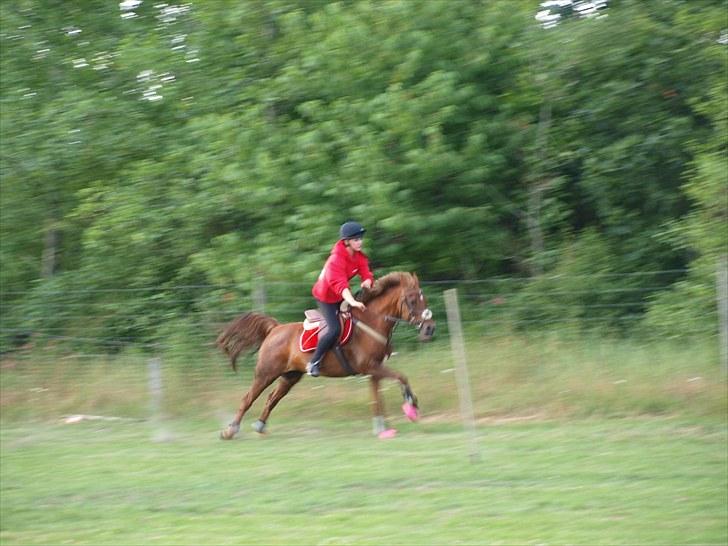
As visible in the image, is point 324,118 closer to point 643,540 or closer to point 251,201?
point 251,201

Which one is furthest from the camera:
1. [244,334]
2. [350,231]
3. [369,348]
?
[244,334]

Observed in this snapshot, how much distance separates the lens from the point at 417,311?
Answer: 13672mm

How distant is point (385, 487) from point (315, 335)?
155 inches

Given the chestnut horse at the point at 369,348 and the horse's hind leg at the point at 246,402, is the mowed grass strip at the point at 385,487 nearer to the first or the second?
the horse's hind leg at the point at 246,402

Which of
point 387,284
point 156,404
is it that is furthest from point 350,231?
point 156,404

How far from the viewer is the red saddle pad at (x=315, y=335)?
45.8ft

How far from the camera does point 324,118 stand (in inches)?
731

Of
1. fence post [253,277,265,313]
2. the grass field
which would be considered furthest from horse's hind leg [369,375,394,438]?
fence post [253,277,265,313]

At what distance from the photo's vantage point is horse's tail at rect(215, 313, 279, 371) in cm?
1474

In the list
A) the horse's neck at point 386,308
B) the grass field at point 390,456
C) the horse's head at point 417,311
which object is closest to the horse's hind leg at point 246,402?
the grass field at point 390,456

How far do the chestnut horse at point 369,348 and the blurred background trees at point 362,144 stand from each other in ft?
10.8

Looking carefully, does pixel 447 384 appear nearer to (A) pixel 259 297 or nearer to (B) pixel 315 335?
(B) pixel 315 335

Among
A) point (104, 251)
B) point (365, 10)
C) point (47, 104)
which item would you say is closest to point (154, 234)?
point (104, 251)

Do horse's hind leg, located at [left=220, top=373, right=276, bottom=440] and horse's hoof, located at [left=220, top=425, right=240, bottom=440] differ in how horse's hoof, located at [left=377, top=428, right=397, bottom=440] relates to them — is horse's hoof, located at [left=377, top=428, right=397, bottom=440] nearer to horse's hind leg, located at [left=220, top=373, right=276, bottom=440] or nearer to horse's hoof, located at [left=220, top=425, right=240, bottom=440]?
horse's hind leg, located at [left=220, top=373, right=276, bottom=440]
